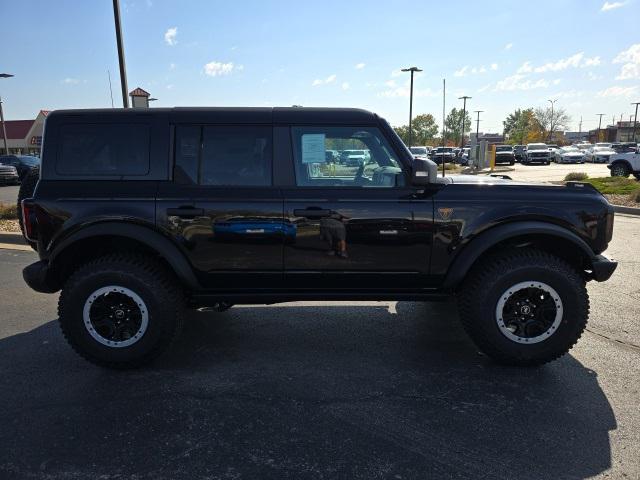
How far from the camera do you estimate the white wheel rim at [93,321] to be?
3.60 meters

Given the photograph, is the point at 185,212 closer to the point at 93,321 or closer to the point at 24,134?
the point at 93,321

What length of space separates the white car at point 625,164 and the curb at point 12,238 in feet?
67.4

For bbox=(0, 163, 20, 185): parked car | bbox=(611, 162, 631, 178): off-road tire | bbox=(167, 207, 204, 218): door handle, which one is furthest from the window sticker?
bbox=(0, 163, 20, 185): parked car

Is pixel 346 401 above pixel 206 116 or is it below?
below

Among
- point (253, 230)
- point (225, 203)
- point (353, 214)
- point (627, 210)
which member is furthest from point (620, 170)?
point (225, 203)

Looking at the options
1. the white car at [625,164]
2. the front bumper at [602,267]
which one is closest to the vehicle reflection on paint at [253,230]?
the front bumper at [602,267]

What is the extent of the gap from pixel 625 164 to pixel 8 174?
90.2 ft

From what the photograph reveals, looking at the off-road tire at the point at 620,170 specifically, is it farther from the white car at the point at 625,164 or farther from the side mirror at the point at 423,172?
the side mirror at the point at 423,172

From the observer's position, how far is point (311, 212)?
351cm

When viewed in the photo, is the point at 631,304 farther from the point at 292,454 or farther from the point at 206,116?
the point at 206,116

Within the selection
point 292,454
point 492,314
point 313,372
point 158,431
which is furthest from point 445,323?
point 158,431

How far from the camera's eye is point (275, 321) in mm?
4773

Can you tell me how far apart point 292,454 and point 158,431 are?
0.85 m

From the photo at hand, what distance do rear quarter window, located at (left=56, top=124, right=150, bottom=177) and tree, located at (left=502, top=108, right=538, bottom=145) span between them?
9035 cm
